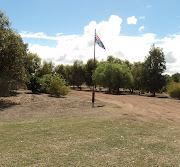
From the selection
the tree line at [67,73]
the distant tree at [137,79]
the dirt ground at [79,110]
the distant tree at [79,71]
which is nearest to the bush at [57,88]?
the tree line at [67,73]

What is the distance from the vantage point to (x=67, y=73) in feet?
298

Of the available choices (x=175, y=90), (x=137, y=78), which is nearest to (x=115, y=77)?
(x=137, y=78)

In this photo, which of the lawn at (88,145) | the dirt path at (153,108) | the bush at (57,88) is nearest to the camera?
the lawn at (88,145)

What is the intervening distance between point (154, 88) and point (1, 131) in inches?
1574

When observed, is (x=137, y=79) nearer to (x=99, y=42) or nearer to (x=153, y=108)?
(x=153, y=108)

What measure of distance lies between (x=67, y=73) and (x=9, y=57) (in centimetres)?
7251

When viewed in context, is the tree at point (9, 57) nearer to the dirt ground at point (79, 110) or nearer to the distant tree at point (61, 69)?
the dirt ground at point (79, 110)

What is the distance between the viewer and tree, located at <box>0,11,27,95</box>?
59.4ft

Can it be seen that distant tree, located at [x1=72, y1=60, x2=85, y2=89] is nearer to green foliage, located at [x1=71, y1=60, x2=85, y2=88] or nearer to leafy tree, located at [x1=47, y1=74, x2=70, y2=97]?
green foliage, located at [x1=71, y1=60, x2=85, y2=88]

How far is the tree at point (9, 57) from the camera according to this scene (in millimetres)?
18094

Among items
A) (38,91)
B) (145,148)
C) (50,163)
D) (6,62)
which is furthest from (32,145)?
(38,91)

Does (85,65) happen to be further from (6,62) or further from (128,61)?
(6,62)

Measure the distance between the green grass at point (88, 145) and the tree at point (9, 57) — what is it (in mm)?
9869

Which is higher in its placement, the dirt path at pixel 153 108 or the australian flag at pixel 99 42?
the australian flag at pixel 99 42
